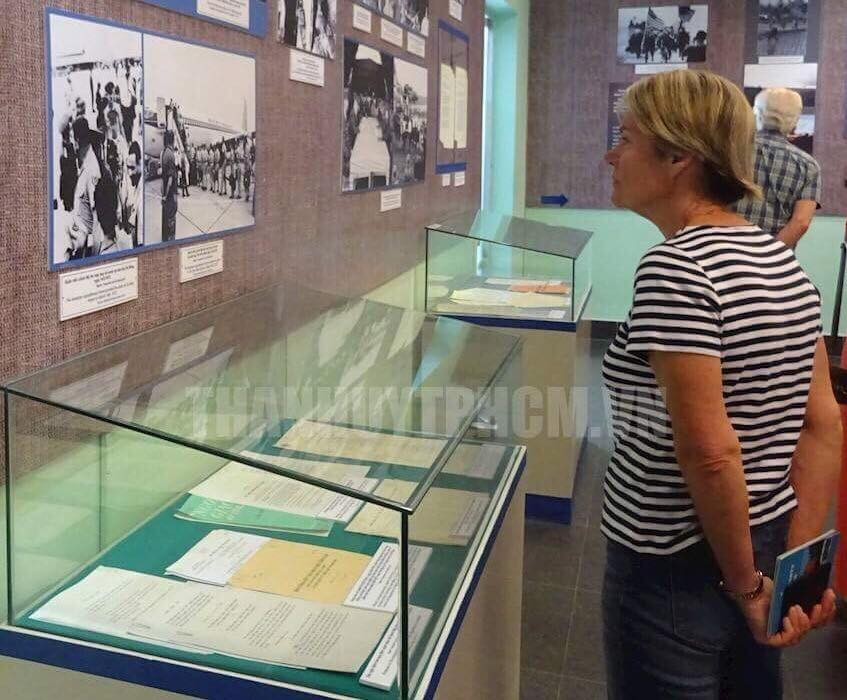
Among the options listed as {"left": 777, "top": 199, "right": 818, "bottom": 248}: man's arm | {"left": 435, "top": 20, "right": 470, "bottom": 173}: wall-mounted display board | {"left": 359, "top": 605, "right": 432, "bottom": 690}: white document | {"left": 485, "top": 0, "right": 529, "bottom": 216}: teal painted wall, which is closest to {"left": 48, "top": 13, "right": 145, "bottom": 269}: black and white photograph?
{"left": 359, "top": 605, "right": 432, "bottom": 690}: white document

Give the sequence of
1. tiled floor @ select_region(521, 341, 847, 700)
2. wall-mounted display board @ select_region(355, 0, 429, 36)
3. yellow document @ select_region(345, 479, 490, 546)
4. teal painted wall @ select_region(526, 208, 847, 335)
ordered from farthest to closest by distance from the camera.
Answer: teal painted wall @ select_region(526, 208, 847, 335) < wall-mounted display board @ select_region(355, 0, 429, 36) < tiled floor @ select_region(521, 341, 847, 700) < yellow document @ select_region(345, 479, 490, 546)

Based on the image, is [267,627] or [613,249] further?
[613,249]

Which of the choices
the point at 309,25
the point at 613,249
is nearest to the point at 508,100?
the point at 613,249

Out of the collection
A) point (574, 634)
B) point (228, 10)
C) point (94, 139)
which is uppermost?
point (228, 10)

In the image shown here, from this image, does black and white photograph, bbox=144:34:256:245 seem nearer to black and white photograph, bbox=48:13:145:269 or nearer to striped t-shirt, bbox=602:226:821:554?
black and white photograph, bbox=48:13:145:269

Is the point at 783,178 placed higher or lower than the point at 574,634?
higher

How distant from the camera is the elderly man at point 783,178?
13.8 ft

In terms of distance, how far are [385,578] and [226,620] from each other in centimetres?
23

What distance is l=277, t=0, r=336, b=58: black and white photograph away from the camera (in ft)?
7.95

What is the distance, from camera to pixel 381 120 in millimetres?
3383

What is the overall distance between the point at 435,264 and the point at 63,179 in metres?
2.69

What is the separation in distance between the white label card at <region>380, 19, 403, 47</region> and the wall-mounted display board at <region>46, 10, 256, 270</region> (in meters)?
1.20

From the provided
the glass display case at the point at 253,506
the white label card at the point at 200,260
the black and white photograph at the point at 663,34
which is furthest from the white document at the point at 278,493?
the black and white photograph at the point at 663,34

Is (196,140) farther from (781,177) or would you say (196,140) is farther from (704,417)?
(781,177)
